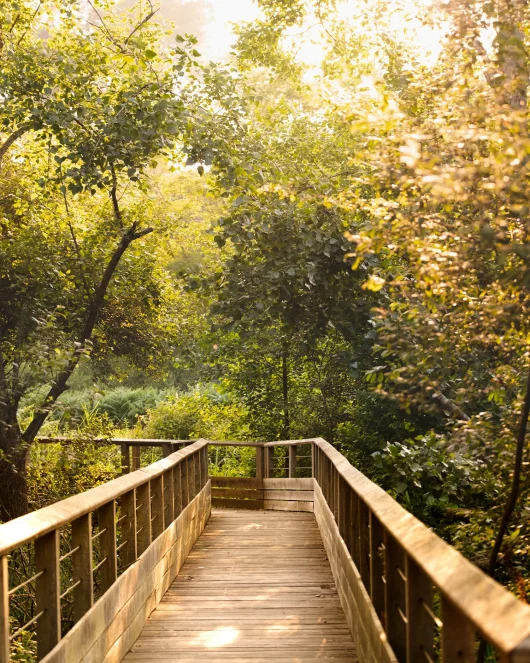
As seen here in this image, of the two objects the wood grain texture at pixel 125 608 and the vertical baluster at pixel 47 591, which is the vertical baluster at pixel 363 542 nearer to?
the wood grain texture at pixel 125 608

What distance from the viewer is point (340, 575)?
6.50m

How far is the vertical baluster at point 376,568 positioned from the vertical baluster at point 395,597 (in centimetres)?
50

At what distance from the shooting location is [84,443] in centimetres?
1084

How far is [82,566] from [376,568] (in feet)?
5.07

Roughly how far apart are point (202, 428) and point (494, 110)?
15.1 m

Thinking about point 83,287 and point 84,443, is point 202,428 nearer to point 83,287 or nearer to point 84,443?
point 83,287

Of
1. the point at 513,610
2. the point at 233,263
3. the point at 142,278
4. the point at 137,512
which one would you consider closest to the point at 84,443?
the point at 233,263

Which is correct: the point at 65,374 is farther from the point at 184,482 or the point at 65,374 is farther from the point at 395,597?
the point at 395,597

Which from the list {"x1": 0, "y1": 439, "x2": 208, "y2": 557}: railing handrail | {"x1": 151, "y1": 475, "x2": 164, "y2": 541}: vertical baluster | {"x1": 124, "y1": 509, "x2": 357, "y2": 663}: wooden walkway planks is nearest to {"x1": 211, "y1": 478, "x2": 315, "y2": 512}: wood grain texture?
{"x1": 124, "y1": 509, "x2": 357, "y2": 663}: wooden walkway planks

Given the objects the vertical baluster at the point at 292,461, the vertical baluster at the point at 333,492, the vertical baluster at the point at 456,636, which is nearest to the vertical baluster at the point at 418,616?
the vertical baluster at the point at 456,636

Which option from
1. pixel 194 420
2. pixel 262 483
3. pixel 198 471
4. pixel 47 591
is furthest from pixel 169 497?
pixel 194 420

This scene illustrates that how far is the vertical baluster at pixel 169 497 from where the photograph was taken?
764cm

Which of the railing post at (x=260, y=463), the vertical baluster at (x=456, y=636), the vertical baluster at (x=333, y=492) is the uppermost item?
the vertical baluster at (x=456, y=636)

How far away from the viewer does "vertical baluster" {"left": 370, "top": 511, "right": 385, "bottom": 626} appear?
14.5 feet
